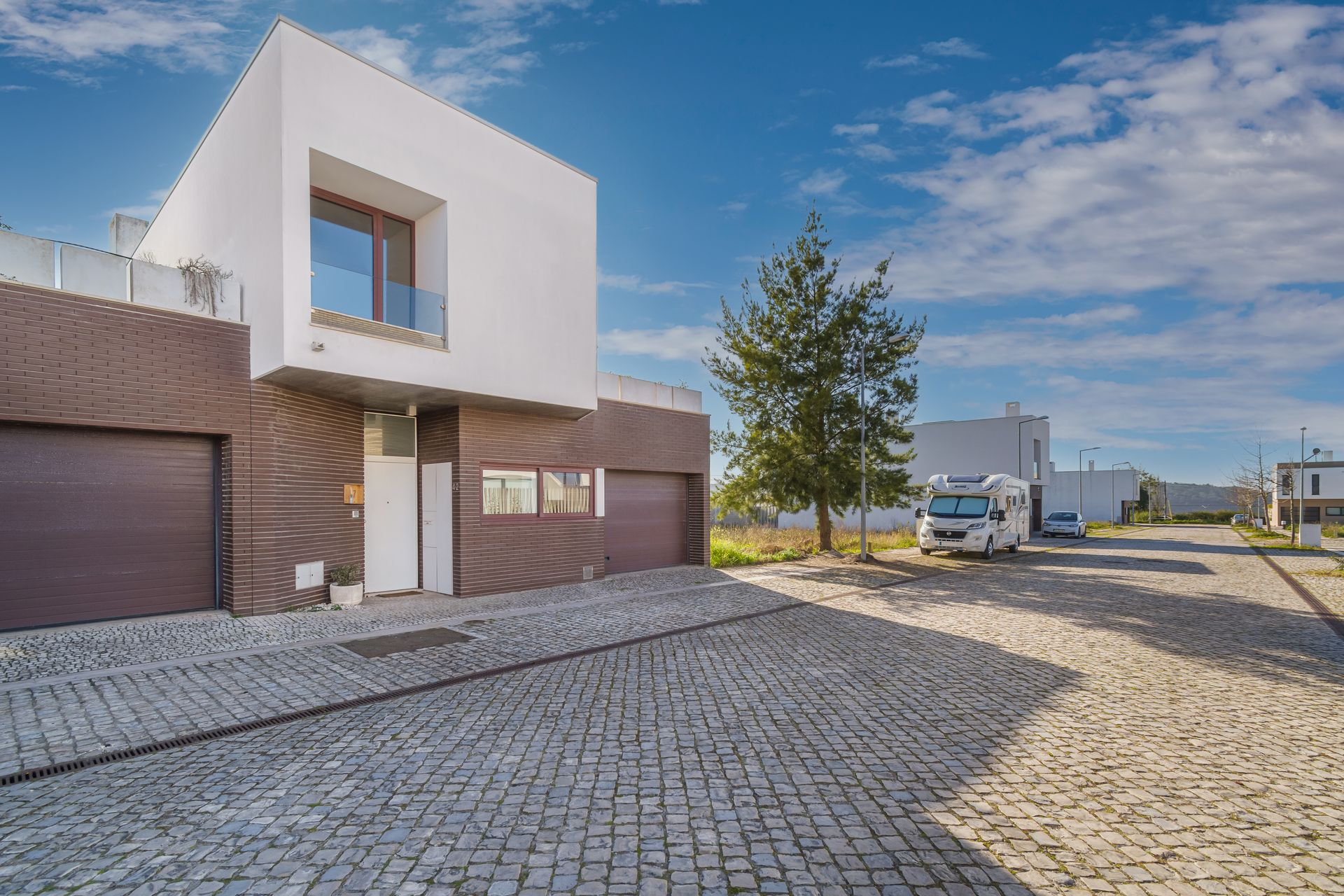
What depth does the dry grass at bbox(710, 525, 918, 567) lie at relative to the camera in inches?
746

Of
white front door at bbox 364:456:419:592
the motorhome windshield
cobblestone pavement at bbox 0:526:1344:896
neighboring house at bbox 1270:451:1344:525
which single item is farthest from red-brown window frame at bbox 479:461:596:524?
neighboring house at bbox 1270:451:1344:525

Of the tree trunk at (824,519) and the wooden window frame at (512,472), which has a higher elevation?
the wooden window frame at (512,472)

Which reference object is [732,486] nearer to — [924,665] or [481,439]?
[481,439]

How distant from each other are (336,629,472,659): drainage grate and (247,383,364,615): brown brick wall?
8.07 feet

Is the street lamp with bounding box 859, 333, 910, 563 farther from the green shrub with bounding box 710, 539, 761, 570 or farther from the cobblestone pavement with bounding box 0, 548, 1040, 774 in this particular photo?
the cobblestone pavement with bounding box 0, 548, 1040, 774

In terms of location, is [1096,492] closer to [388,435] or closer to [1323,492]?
[1323,492]

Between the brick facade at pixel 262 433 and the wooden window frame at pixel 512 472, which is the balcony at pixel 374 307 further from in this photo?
the wooden window frame at pixel 512 472

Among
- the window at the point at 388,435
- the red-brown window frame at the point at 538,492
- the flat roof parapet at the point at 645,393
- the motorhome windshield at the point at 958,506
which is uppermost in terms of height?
the flat roof parapet at the point at 645,393

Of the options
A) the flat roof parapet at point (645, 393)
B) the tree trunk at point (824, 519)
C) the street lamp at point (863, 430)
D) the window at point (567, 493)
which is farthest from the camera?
the tree trunk at point (824, 519)

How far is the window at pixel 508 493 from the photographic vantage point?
12039 mm

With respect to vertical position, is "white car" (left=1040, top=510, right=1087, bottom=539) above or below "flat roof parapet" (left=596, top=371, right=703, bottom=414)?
below

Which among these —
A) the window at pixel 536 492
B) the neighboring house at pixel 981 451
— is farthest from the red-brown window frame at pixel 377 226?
the neighboring house at pixel 981 451

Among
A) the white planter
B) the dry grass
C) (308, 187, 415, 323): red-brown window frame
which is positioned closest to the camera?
(308, 187, 415, 323): red-brown window frame

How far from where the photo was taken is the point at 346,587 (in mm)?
10578
